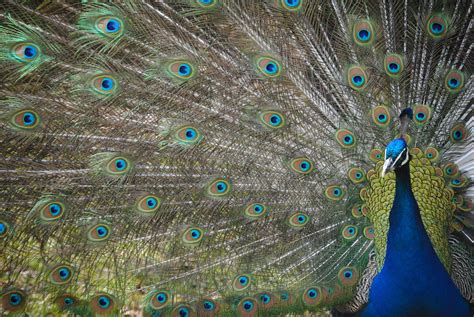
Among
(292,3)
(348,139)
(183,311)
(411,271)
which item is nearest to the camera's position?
(411,271)

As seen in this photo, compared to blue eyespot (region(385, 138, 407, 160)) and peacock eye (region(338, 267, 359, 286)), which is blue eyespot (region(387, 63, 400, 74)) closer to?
blue eyespot (region(385, 138, 407, 160))

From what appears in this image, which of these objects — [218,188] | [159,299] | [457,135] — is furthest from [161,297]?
[457,135]

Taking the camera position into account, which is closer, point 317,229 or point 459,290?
point 459,290

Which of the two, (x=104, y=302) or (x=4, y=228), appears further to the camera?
(x=104, y=302)

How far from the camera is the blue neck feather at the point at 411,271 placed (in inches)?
87.4

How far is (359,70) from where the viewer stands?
8.56 ft

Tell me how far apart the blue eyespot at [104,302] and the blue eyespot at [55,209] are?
444 millimetres

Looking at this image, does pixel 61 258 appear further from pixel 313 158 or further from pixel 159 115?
pixel 313 158

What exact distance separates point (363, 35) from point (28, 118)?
1.57 m

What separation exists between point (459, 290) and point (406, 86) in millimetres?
974

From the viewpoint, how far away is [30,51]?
2400 mm

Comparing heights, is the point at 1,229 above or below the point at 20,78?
below

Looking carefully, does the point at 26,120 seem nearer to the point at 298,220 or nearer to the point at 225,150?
the point at 225,150

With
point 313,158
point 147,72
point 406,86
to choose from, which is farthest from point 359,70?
point 147,72
